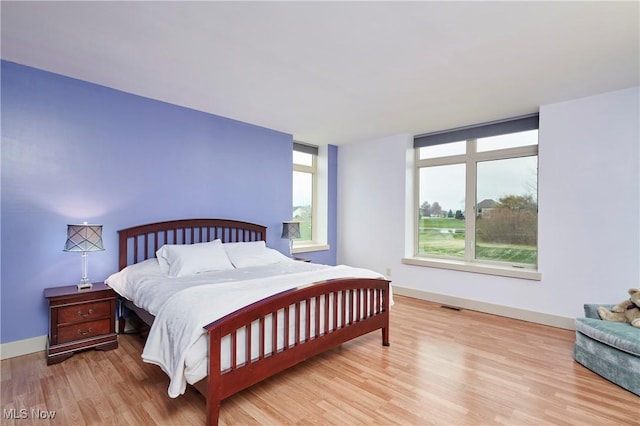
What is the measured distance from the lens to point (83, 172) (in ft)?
9.84

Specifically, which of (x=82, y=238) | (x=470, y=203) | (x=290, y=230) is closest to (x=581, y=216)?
(x=470, y=203)

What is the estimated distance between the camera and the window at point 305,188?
545 centimetres

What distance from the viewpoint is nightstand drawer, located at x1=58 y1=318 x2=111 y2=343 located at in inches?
102

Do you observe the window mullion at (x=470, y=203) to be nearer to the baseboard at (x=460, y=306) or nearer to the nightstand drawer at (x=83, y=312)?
the baseboard at (x=460, y=306)

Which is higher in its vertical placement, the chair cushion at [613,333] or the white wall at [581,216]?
the white wall at [581,216]

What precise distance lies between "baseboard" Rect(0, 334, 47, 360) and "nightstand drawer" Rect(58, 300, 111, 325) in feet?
1.47

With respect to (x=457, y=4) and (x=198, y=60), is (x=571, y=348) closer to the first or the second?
(x=457, y=4)

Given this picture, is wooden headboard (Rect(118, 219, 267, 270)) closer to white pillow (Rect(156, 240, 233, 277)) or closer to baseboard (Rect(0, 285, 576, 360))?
white pillow (Rect(156, 240, 233, 277))

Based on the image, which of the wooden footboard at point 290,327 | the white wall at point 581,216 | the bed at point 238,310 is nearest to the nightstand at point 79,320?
the bed at point 238,310

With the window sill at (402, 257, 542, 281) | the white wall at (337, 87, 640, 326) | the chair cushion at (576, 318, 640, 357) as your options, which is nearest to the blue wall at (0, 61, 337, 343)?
the window sill at (402, 257, 542, 281)

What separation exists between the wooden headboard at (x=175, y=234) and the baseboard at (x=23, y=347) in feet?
2.80

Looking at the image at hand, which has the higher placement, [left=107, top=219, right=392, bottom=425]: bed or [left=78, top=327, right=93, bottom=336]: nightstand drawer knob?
[left=107, top=219, right=392, bottom=425]: bed

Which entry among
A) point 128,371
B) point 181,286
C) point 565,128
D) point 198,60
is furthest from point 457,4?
point 128,371

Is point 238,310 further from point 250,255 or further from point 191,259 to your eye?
point 250,255
